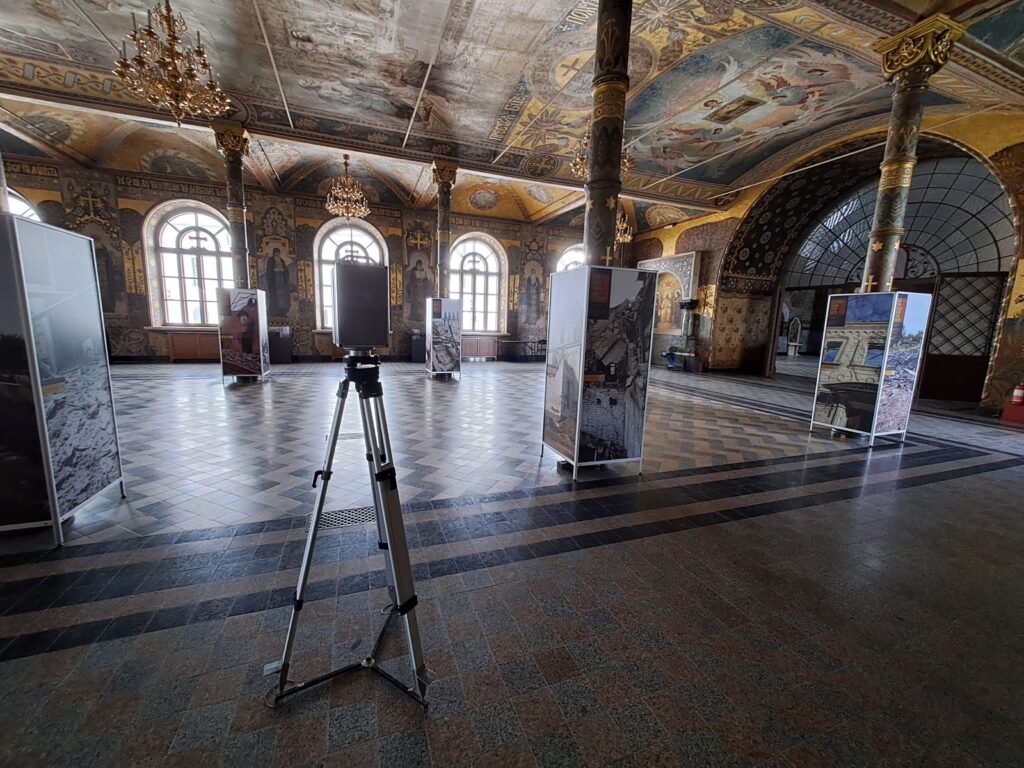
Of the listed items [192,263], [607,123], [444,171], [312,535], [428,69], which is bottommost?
[312,535]

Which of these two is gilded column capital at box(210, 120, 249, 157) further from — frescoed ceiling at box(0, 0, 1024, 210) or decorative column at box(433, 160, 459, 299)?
decorative column at box(433, 160, 459, 299)

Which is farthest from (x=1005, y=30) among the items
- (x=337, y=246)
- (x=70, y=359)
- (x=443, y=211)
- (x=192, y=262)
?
(x=192, y=262)

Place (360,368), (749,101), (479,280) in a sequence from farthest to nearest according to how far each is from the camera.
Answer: (479,280), (749,101), (360,368)

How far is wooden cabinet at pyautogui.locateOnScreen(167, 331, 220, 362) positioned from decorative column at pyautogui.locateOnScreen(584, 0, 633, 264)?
13273 mm

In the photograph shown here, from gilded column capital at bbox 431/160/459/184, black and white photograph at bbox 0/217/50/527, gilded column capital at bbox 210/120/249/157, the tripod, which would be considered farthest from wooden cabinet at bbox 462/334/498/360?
the tripod

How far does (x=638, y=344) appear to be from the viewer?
4.25m

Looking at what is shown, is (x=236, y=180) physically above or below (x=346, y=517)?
above

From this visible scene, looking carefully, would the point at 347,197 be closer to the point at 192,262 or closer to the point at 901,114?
the point at 192,262

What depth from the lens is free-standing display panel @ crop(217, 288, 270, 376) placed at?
901cm

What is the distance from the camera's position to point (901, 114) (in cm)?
558

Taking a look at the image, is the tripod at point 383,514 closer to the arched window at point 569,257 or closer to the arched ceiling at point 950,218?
the arched ceiling at point 950,218

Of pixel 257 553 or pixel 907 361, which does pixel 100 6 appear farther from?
pixel 907 361

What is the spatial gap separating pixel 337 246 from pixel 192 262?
14.9 ft

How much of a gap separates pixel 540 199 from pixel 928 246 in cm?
1138
